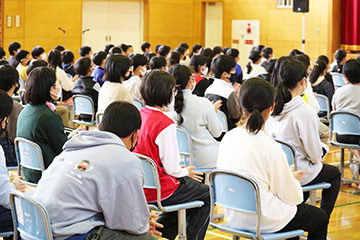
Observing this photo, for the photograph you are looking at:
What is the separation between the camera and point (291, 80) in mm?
4316

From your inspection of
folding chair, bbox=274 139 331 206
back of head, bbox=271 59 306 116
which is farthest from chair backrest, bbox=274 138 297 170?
back of head, bbox=271 59 306 116

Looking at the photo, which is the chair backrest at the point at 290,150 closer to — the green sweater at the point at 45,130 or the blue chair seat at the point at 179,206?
the blue chair seat at the point at 179,206

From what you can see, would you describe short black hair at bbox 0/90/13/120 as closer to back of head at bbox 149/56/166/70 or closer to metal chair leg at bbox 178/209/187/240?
metal chair leg at bbox 178/209/187/240

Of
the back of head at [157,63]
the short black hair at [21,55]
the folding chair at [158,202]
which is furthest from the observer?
the short black hair at [21,55]

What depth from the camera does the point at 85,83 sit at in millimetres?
7465

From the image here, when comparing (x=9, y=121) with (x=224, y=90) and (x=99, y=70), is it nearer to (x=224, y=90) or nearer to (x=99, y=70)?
(x=224, y=90)

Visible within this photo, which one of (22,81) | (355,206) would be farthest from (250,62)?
(355,206)

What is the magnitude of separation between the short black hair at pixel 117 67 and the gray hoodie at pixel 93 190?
3.39 m

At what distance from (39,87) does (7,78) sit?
950 mm

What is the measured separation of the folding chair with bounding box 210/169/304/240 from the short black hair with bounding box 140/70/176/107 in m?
0.75

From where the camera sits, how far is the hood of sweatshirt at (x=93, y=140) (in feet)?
8.72

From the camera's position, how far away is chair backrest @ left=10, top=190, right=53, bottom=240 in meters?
2.55

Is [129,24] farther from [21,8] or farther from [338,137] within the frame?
[338,137]

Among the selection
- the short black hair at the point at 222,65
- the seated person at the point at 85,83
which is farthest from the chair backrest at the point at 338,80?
the short black hair at the point at 222,65
